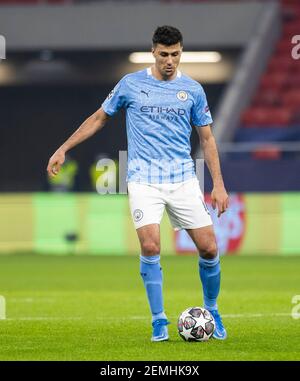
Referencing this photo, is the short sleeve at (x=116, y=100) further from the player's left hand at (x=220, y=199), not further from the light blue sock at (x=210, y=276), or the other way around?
the light blue sock at (x=210, y=276)

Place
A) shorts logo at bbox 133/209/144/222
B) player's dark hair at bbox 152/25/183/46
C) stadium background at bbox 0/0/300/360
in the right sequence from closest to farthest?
player's dark hair at bbox 152/25/183/46 → shorts logo at bbox 133/209/144/222 → stadium background at bbox 0/0/300/360

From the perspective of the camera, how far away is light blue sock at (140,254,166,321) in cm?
912

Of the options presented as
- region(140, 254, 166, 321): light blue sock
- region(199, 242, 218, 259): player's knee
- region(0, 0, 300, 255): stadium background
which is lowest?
region(140, 254, 166, 321): light blue sock

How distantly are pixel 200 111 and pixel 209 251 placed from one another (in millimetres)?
1033

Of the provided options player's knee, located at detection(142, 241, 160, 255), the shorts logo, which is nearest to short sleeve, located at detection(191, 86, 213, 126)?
the shorts logo

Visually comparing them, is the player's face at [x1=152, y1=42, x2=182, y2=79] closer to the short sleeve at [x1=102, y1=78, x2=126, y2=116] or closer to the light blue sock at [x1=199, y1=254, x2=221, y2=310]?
the short sleeve at [x1=102, y1=78, x2=126, y2=116]

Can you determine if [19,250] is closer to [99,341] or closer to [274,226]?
[274,226]

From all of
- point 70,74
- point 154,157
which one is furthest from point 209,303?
point 70,74

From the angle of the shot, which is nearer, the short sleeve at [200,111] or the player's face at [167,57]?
the player's face at [167,57]

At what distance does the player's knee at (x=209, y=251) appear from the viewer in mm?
9266

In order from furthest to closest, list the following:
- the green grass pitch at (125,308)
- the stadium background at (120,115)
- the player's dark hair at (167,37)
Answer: the stadium background at (120,115) → the player's dark hair at (167,37) → the green grass pitch at (125,308)

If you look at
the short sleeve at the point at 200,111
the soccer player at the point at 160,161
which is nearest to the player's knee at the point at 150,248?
the soccer player at the point at 160,161

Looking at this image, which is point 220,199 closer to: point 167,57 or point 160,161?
point 160,161

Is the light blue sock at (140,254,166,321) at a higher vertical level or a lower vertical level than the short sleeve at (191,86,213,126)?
lower
